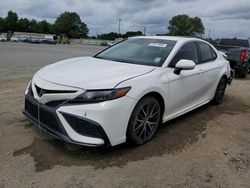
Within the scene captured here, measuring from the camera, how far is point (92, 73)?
370 cm

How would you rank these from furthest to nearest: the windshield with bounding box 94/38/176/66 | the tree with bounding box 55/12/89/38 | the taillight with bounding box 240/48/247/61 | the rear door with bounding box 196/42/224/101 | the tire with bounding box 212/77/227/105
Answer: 1. the tree with bounding box 55/12/89/38
2. the taillight with bounding box 240/48/247/61
3. the tire with bounding box 212/77/227/105
4. the rear door with bounding box 196/42/224/101
5. the windshield with bounding box 94/38/176/66

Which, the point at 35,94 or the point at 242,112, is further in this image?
the point at 242,112

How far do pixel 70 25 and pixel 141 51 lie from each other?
11491cm

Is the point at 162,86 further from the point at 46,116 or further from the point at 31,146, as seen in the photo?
the point at 31,146

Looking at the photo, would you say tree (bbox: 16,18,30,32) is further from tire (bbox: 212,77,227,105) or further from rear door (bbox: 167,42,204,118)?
rear door (bbox: 167,42,204,118)

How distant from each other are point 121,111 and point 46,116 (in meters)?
0.94

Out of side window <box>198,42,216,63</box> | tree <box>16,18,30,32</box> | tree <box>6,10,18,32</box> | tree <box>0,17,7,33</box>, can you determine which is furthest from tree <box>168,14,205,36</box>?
side window <box>198,42,216,63</box>

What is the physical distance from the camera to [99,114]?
324 centimetres

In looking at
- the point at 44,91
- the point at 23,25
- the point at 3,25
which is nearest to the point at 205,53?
the point at 44,91

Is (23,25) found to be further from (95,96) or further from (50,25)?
(95,96)

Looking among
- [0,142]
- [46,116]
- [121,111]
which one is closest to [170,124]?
[121,111]

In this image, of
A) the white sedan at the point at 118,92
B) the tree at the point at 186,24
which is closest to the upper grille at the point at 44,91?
the white sedan at the point at 118,92

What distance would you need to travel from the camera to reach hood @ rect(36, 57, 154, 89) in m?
3.41

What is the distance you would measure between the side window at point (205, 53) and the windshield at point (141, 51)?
886 mm
